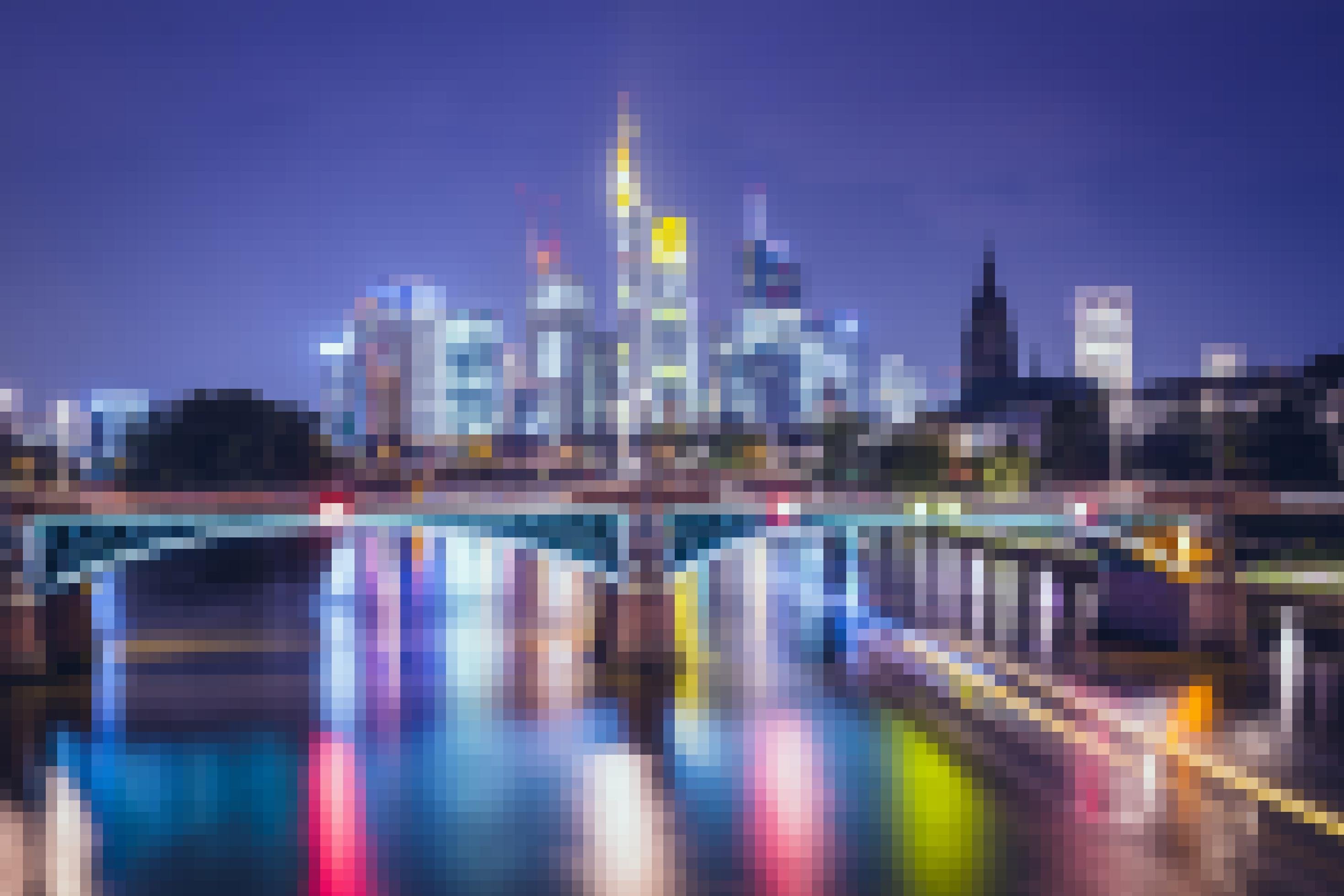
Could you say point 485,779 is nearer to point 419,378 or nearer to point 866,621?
point 866,621

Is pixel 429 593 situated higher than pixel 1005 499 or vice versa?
pixel 1005 499

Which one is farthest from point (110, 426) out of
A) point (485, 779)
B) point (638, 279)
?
point (485, 779)

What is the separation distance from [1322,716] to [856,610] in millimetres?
18700

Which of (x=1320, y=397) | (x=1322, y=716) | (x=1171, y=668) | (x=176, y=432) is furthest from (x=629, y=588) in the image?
(x=1320, y=397)

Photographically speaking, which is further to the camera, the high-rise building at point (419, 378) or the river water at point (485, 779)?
the high-rise building at point (419, 378)

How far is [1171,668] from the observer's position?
28406mm

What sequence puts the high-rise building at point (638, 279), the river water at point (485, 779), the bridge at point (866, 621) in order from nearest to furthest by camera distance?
the river water at point (485, 779) → the bridge at point (866, 621) → the high-rise building at point (638, 279)

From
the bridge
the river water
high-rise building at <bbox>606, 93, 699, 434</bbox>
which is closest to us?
the river water

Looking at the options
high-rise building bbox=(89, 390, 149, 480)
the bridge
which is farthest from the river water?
high-rise building bbox=(89, 390, 149, 480)

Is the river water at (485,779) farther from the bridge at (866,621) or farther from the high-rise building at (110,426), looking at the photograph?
the high-rise building at (110,426)

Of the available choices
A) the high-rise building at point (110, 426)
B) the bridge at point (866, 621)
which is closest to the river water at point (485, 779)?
the bridge at point (866, 621)

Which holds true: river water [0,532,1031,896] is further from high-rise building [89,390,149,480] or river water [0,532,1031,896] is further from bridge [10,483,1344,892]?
high-rise building [89,390,149,480]

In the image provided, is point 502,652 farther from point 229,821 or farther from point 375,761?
point 229,821

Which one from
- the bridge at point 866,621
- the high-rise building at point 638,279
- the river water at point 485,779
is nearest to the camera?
the river water at point 485,779
